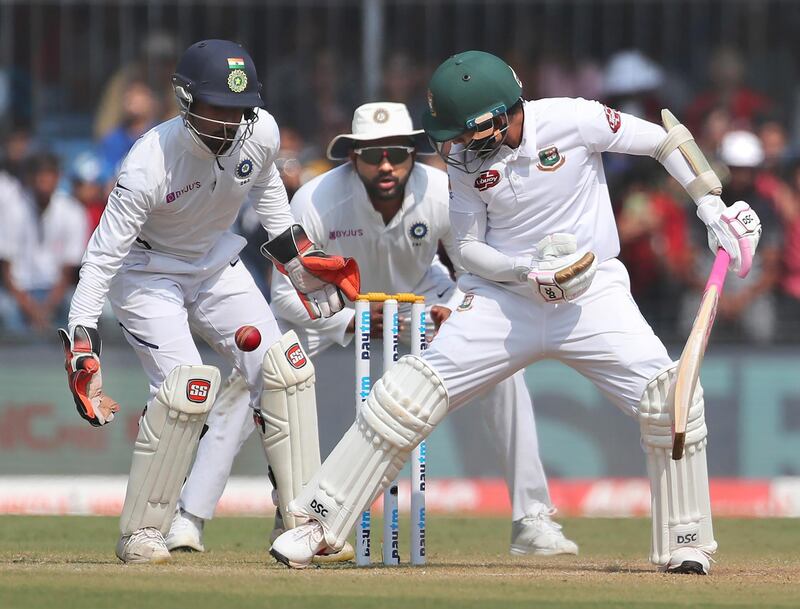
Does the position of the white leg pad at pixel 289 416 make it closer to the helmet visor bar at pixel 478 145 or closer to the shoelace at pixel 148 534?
the shoelace at pixel 148 534

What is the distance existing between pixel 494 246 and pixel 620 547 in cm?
228

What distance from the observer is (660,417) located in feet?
20.4

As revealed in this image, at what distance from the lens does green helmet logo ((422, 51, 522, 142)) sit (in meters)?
6.27

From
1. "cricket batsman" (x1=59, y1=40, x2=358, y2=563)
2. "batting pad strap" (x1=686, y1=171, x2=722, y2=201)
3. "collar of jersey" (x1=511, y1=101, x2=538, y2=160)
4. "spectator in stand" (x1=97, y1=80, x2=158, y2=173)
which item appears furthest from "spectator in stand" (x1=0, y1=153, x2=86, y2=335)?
"batting pad strap" (x1=686, y1=171, x2=722, y2=201)

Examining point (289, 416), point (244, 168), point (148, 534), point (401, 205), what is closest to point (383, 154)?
point (401, 205)

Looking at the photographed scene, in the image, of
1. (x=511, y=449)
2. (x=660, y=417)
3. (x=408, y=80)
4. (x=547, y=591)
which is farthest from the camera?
(x=408, y=80)

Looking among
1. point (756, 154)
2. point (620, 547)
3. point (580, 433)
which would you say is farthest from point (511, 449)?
point (756, 154)

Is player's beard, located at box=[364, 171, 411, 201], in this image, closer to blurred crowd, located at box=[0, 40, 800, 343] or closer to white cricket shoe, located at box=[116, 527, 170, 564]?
white cricket shoe, located at box=[116, 527, 170, 564]

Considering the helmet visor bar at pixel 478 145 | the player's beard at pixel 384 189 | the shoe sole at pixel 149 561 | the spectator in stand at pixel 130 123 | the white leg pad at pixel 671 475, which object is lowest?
the shoe sole at pixel 149 561

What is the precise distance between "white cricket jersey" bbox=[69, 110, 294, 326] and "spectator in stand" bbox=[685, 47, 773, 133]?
18.9ft

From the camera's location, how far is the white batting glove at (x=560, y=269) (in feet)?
20.3

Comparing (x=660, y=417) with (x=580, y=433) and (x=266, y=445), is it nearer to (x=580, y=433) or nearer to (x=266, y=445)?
(x=266, y=445)

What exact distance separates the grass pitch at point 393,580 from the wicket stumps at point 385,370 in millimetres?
146

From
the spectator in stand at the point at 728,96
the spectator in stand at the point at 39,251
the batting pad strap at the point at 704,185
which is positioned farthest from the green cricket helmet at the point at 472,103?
the spectator in stand at the point at 728,96
